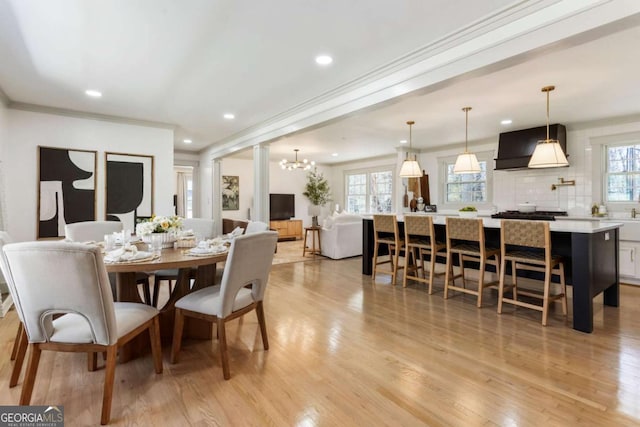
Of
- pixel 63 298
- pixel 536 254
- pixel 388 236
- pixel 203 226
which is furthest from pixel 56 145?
pixel 536 254

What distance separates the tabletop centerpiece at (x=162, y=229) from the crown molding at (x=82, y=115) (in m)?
3.19

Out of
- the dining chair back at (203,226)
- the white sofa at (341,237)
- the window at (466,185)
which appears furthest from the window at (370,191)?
the dining chair back at (203,226)

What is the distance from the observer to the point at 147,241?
105 inches

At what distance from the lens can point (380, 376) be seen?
209cm

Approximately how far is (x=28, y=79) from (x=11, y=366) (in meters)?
3.05

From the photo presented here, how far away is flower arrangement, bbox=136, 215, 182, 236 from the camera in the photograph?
8.73 ft

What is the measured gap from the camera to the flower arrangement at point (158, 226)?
2.66 metres

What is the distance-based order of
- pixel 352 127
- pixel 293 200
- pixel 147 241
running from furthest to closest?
pixel 293 200 → pixel 352 127 → pixel 147 241

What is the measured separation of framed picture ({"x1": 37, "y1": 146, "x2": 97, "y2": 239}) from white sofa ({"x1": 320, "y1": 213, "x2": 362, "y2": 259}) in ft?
13.0

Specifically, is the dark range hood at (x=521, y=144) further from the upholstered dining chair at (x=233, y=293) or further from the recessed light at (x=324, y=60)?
the upholstered dining chair at (x=233, y=293)

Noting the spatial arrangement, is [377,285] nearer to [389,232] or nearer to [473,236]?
[389,232]

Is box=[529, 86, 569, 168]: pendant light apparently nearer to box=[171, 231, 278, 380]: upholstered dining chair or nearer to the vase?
box=[171, 231, 278, 380]: upholstered dining chair

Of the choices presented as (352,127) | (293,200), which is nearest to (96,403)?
(352,127)

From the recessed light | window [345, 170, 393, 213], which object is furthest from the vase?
window [345, 170, 393, 213]
